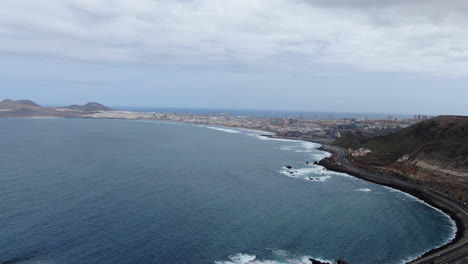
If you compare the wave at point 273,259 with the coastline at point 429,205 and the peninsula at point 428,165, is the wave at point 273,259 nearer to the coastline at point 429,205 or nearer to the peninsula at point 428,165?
the coastline at point 429,205

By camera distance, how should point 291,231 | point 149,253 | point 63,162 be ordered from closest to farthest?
point 149,253
point 291,231
point 63,162

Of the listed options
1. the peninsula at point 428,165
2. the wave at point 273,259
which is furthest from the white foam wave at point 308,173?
the wave at point 273,259

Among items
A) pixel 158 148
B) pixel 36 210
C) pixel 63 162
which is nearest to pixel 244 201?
pixel 36 210

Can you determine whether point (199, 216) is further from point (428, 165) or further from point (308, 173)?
point (428, 165)

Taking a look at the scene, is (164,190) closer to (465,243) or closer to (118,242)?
(118,242)

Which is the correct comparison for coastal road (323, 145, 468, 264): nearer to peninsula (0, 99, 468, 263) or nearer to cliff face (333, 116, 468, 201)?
peninsula (0, 99, 468, 263)

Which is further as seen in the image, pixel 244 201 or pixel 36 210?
pixel 244 201

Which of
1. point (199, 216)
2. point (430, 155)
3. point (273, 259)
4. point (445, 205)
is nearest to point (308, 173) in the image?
point (430, 155)
